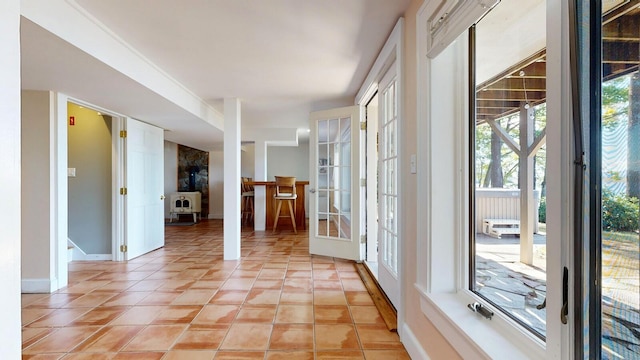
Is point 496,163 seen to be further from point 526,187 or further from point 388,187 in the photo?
point 388,187

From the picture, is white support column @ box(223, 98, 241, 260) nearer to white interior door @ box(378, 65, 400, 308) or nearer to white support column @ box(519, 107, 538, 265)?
white interior door @ box(378, 65, 400, 308)

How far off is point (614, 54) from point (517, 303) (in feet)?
2.82

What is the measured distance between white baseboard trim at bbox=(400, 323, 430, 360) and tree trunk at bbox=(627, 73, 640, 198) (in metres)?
1.21

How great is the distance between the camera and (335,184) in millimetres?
3889

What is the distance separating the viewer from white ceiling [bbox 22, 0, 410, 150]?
6.00 ft

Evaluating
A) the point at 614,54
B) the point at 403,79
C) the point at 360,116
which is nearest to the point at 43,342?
the point at 403,79

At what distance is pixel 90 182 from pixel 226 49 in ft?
9.66

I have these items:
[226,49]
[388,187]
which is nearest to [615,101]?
[388,187]

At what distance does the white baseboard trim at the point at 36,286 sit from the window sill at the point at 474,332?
3.31 m

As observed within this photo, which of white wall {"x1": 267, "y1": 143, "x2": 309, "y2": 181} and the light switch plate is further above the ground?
white wall {"x1": 267, "y1": 143, "x2": 309, "y2": 181}

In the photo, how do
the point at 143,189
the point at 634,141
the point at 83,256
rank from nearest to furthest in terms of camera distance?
the point at 634,141 → the point at 83,256 → the point at 143,189

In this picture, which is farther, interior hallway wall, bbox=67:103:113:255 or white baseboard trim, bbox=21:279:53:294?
interior hallway wall, bbox=67:103:113:255

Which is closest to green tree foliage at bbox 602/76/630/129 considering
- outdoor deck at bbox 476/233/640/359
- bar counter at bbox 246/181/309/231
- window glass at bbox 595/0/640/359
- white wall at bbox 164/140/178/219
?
window glass at bbox 595/0/640/359

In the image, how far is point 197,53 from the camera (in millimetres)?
2467
